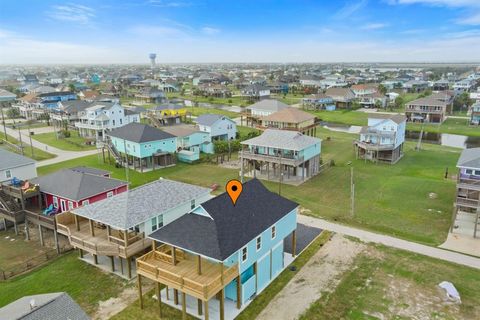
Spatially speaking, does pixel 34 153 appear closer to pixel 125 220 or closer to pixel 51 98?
pixel 125 220

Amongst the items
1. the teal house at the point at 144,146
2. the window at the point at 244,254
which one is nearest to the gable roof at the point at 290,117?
the teal house at the point at 144,146

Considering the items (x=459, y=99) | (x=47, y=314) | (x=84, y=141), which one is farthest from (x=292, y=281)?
(x=459, y=99)

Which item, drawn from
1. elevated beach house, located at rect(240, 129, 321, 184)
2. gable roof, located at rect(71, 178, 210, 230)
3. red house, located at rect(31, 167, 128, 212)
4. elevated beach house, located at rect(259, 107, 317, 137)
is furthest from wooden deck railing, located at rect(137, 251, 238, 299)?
elevated beach house, located at rect(259, 107, 317, 137)

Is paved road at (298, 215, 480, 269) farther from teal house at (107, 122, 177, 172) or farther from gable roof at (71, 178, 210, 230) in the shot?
teal house at (107, 122, 177, 172)

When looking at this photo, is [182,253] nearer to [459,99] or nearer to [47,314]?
[47,314]

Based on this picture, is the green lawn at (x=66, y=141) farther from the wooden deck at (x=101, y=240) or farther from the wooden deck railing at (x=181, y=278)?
the wooden deck railing at (x=181, y=278)

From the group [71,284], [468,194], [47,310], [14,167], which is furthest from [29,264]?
[468,194]

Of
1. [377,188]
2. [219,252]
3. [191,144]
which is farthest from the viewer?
[191,144]
